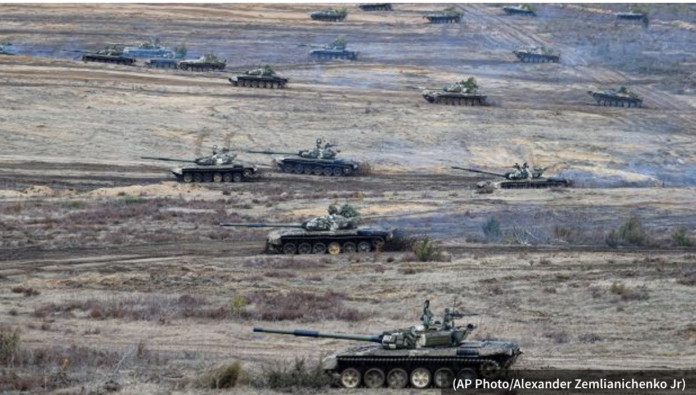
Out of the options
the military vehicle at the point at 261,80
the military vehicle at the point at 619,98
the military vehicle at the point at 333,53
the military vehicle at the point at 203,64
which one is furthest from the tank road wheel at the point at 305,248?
the military vehicle at the point at 333,53

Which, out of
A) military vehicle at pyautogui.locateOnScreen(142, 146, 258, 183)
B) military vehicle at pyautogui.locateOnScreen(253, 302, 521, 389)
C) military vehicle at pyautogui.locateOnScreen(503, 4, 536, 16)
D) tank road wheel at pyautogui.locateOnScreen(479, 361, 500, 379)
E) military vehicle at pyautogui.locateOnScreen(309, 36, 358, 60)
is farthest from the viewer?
military vehicle at pyautogui.locateOnScreen(503, 4, 536, 16)

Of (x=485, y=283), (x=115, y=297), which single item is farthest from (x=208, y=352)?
(x=485, y=283)

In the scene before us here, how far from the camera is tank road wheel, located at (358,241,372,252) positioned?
1486 inches

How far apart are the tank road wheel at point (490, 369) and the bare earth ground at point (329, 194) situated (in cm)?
226

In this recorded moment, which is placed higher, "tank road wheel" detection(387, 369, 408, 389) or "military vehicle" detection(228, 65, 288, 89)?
"military vehicle" detection(228, 65, 288, 89)

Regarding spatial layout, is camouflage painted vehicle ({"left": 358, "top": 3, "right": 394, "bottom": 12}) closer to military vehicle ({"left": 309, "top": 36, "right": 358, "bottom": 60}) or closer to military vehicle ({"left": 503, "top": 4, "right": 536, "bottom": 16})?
military vehicle ({"left": 503, "top": 4, "right": 536, "bottom": 16})

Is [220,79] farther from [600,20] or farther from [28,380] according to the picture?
[28,380]

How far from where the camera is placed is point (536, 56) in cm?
8475

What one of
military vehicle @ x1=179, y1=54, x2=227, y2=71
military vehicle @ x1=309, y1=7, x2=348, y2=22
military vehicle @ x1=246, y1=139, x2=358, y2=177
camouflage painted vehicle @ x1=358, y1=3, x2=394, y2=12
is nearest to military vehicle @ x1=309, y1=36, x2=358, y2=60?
military vehicle @ x1=179, y1=54, x2=227, y2=71

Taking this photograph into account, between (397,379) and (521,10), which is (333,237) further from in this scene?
(521,10)

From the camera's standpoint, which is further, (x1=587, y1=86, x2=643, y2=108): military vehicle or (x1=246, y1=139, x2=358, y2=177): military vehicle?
(x1=587, y1=86, x2=643, y2=108): military vehicle

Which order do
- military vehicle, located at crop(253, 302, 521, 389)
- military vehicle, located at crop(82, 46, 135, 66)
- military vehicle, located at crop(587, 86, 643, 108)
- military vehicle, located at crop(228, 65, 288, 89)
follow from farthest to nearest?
military vehicle, located at crop(82, 46, 135, 66), military vehicle, located at crop(587, 86, 643, 108), military vehicle, located at crop(228, 65, 288, 89), military vehicle, located at crop(253, 302, 521, 389)

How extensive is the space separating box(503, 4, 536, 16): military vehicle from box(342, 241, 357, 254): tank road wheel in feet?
227

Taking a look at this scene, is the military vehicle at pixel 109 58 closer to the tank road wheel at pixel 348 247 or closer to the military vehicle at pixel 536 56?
the military vehicle at pixel 536 56
